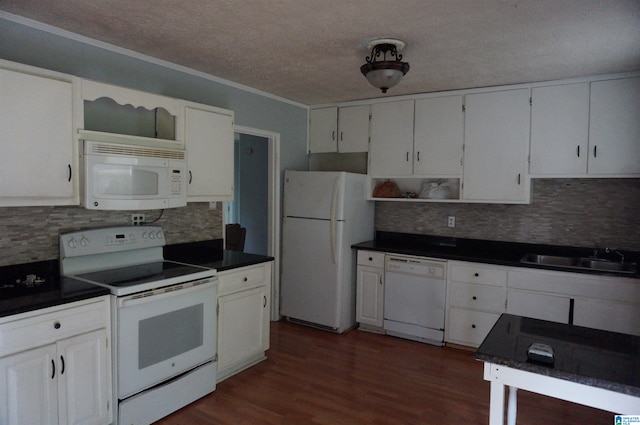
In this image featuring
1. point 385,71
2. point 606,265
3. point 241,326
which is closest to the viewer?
point 385,71

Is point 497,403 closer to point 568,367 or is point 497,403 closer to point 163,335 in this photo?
point 568,367

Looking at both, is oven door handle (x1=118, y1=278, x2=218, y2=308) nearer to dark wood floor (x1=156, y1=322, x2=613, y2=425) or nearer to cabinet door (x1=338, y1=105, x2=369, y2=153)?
dark wood floor (x1=156, y1=322, x2=613, y2=425)

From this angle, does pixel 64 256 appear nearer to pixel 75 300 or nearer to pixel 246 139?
pixel 75 300

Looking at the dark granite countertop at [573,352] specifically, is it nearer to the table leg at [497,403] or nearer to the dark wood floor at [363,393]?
the table leg at [497,403]

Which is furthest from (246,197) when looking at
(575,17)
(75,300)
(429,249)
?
(575,17)

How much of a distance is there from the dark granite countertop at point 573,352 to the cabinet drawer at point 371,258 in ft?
6.85

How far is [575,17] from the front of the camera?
2188 millimetres

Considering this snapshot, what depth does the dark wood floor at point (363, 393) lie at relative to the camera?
2604mm

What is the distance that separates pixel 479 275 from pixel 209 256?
2.28m

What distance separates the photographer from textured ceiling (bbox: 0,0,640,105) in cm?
213

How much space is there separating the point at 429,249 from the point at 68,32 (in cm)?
335

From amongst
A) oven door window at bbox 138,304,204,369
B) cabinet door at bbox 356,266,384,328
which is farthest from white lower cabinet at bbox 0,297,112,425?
cabinet door at bbox 356,266,384,328

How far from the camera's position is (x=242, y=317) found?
314 cm

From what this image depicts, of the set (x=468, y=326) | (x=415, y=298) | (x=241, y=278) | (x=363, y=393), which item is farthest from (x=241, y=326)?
(x=468, y=326)
